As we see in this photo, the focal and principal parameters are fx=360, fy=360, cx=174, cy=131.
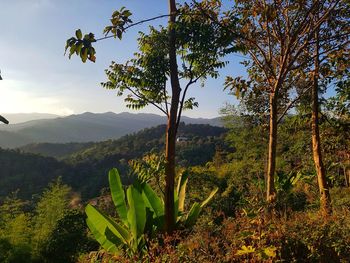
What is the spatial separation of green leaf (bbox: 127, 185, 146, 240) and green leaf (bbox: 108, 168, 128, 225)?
53 cm

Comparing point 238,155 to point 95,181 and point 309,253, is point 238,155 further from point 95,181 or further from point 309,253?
point 95,181

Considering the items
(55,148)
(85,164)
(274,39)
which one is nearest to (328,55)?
(274,39)

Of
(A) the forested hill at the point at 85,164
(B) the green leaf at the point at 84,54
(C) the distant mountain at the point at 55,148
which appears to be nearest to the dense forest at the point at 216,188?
(B) the green leaf at the point at 84,54

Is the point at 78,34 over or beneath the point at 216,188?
→ over

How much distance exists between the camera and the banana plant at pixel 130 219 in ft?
18.2

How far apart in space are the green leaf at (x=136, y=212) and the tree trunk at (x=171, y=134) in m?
0.38

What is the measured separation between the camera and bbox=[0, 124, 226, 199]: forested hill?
4662cm

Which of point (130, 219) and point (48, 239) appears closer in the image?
point (130, 219)

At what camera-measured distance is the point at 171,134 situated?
557 centimetres

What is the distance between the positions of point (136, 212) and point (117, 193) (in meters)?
0.72

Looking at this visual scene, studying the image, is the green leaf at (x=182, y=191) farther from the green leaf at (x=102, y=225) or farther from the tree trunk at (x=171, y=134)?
the tree trunk at (x=171, y=134)

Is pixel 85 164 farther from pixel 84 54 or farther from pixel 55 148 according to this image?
pixel 84 54

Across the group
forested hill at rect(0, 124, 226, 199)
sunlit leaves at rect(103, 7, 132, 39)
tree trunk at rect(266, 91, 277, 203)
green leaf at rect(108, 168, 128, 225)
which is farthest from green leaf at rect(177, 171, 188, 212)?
forested hill at rect(0, 124, 226, 199)

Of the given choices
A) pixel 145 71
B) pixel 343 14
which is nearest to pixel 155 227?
pixel 145 71
